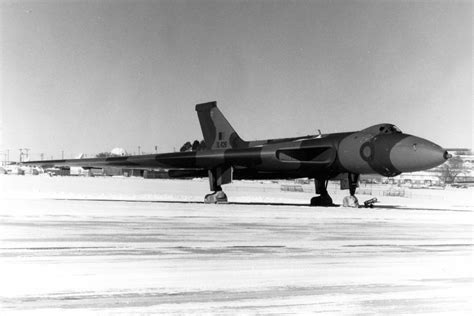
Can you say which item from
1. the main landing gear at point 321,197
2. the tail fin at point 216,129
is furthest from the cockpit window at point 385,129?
the tail fin at point 216,129

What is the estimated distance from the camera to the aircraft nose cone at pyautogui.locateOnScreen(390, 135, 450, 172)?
2148 centimetres

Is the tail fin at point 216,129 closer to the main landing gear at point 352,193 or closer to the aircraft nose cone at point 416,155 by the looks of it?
the main landing gear at point 352,193

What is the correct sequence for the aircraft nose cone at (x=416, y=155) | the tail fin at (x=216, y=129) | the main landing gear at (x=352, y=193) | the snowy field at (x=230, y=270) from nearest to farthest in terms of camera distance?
the snowy field at (x=230, y=270) → the aircraft nose cone at (x=416, y=155) → the main landing gear at (x=352, y=193) → the tail fin at (x=216, y=129)

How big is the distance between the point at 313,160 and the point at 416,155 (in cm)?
494

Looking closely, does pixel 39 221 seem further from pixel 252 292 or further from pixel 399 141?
pixel 399 141

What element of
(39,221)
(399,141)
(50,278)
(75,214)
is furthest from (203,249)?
(399,141)

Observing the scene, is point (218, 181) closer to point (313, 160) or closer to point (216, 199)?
point (216, 199)

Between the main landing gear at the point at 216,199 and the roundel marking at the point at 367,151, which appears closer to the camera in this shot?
the roundel marking at the point at 367,151

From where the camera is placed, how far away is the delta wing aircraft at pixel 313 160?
22.3 metres

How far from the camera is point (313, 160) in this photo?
1006 inches

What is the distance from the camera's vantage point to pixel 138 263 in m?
7.96

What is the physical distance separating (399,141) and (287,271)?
1593cm

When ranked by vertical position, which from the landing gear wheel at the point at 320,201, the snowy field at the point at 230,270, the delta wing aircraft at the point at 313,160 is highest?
the delta wing aircraft at the point at 313,160

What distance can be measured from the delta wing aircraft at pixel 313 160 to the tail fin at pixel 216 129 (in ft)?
2.08
